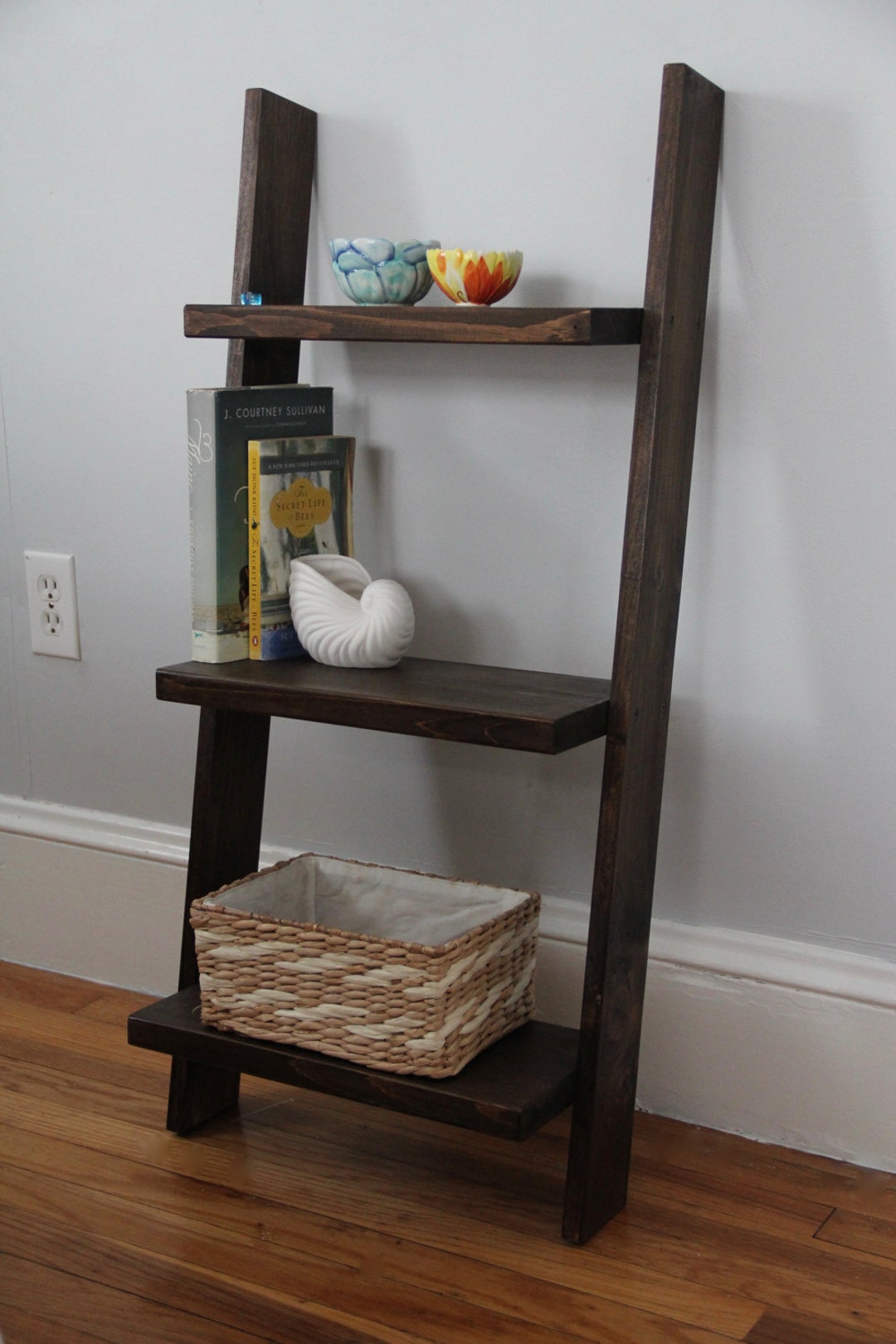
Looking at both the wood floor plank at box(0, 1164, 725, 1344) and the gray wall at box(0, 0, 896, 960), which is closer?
the wood floor plank at box(0, 1164, 725, 1344)

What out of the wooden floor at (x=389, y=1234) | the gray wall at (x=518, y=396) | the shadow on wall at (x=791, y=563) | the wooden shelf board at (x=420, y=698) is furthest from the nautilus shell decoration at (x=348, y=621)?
the wooden floor at (x=389, y=1234)

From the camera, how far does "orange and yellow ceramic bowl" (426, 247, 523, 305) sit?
44.6 inches

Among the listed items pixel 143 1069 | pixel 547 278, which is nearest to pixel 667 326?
pixel 547 278

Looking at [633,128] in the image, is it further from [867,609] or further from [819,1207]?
[819,1207]

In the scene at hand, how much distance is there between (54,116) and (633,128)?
2.22 ft

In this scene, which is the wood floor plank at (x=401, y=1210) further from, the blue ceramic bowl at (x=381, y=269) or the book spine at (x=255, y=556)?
the blue ceramic bowl at (x=381, y=269)

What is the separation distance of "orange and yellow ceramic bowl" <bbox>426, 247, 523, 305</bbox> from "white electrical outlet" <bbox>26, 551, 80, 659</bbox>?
657mm

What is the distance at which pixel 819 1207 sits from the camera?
118 cm

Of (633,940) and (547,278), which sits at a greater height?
(547,278)

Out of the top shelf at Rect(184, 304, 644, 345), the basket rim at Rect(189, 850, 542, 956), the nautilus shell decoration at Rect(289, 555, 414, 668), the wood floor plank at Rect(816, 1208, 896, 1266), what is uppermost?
the top shelf at Rect(184, 304, 644, 345)

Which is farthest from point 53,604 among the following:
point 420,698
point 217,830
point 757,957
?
point 757,957

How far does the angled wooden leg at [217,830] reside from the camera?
128 cm

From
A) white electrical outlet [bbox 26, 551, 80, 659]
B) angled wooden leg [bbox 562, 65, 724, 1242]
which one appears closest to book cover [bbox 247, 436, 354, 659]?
angled wooden leg [bbox 562, 65, 724, 1242]

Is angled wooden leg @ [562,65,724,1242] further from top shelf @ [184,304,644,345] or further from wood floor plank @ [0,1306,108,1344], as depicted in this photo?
wood floor plank @ [0,1306,108,1344]
